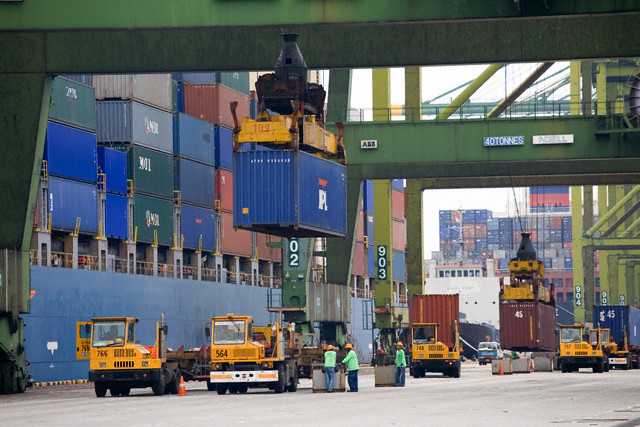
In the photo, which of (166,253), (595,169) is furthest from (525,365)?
(166,253)

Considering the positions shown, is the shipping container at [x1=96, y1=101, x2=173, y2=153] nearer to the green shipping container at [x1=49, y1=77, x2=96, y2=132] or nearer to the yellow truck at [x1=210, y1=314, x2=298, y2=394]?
the green shipping container at [x1=49, y1=77, x2=96, y2=132]

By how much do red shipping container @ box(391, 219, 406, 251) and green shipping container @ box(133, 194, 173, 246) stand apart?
3956 cm

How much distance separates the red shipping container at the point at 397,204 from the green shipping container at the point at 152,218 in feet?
130

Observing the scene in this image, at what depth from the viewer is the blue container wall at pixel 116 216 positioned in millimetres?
48812

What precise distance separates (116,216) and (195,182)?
801 cm

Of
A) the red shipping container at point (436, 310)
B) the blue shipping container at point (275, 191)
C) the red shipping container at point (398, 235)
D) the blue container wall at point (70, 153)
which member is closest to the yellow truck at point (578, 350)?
the red shipping container at point (436, 310)

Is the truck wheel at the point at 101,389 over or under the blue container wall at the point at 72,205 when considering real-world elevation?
under

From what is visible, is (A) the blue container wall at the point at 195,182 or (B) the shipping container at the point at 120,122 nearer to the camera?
(B) the shipping container at the point at 120,122

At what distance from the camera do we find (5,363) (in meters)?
34.6

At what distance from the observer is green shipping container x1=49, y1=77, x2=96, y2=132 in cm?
4509

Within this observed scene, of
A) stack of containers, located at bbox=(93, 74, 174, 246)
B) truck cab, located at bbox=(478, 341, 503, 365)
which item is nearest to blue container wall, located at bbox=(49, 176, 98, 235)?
stack of containers, located at bbox=(93, 74, 174, 246)

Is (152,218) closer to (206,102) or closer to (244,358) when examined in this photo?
(206,102)

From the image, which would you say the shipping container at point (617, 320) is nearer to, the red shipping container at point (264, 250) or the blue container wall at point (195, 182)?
the red shipping container at point (264, 250)

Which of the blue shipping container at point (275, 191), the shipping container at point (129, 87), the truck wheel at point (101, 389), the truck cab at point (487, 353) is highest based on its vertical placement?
the shipping container at point (129, 87)
